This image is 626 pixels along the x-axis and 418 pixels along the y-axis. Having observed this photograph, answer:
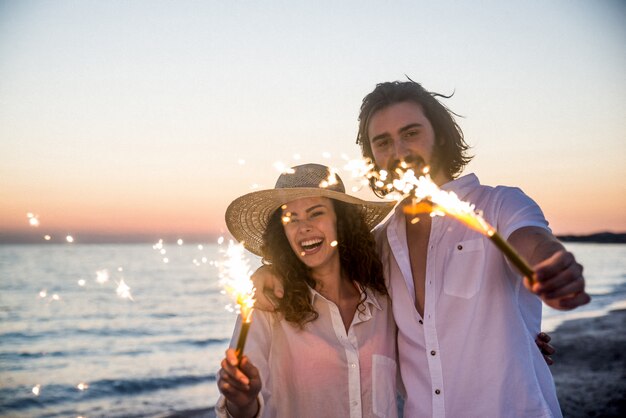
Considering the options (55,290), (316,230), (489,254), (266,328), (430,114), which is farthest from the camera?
(55,290)

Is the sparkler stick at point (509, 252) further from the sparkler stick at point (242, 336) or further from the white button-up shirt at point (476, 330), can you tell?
the white button-up shirt at point (476, 330)

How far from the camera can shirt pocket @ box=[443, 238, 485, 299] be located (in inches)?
141

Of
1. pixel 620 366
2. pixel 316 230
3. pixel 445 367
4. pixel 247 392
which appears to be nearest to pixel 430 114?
pixel 316 230

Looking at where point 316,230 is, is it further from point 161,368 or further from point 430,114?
point 161,368

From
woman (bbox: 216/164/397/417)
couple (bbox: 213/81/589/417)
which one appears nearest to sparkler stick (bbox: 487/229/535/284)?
couple (bbox: 213/81/589/417)

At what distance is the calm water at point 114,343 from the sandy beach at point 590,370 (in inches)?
70.8

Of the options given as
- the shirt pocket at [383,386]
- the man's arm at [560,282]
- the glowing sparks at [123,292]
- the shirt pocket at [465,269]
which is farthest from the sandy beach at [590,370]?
the man's arm at [560,282]

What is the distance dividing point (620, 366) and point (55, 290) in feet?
106

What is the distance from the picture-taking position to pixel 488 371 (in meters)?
3.40

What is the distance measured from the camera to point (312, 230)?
428cm

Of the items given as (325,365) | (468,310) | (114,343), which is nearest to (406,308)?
(468,310)

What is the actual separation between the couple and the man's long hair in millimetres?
13

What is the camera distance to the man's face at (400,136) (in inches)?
164

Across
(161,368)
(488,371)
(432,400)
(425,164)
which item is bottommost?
(161,368)
